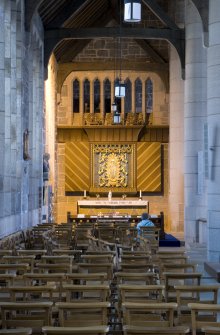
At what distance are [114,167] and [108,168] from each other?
0.29 m

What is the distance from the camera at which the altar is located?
1519 inches

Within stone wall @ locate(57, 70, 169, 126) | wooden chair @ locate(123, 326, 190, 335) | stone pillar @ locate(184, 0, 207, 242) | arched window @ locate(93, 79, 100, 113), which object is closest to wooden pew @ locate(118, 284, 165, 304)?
wooden chair @ locate(123, 326, 190, 335)

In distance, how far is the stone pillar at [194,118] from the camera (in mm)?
29312

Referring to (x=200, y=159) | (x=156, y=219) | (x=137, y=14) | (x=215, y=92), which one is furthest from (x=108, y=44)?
(x=137, y=14)

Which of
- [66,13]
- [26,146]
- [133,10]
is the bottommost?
[26,146]

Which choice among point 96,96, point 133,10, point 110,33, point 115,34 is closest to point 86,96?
point 96,96

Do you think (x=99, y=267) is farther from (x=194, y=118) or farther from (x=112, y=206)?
(x=112, y=206)

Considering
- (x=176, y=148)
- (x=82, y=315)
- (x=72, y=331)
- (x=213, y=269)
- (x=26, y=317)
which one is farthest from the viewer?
(x=176, y=148)

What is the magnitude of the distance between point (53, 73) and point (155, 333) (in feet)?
103

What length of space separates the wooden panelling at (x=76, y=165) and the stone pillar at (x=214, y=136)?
20.4 metres

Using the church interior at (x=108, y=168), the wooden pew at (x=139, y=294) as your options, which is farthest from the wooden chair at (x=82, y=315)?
the wooden pew at (x=139, y=294)

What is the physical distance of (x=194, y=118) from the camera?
29.5m

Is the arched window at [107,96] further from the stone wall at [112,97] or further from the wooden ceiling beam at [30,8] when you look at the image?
the wooden ceiling beam at [30,8]

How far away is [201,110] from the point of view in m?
29.4
